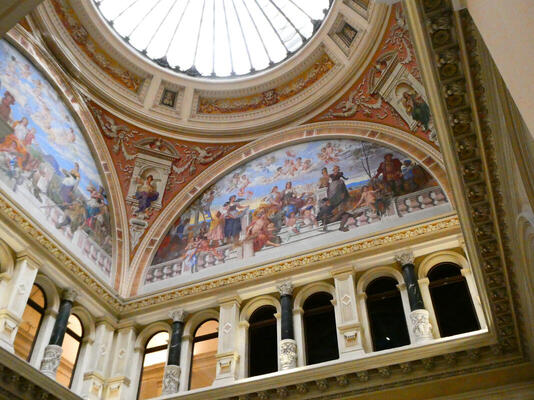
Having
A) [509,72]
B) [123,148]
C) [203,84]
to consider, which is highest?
[203,84]

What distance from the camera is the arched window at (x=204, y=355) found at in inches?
464

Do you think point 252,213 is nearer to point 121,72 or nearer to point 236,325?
point 236,325

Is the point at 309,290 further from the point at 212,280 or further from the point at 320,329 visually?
the point at 212,280

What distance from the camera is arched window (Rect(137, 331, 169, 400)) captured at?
1212 centimetres

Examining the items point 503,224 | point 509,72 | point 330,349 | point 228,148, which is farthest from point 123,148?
point 509,72

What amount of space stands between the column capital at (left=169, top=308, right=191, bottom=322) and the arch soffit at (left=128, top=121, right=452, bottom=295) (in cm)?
179

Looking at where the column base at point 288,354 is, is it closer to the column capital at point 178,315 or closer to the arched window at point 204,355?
the arched window at point 204,355

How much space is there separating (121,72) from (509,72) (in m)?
14.8

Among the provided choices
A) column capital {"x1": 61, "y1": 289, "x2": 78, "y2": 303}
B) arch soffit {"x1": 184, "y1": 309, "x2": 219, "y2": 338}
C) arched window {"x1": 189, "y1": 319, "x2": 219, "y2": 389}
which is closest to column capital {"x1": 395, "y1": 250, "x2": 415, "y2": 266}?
arch soffit {"x1": 184, "y1": 309, "x2": 219, "y2": 338}

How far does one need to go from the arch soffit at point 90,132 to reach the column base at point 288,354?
5376 millimetres

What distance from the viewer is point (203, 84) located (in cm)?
1642

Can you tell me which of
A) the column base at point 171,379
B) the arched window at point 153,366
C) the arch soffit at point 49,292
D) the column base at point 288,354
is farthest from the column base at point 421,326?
the arch soffit at point 49,292

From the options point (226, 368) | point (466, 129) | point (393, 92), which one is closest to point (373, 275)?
point (226, 368)

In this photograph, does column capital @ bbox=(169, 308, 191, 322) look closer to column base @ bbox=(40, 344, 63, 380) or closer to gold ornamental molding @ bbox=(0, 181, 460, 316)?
gold ornamental molding @ bbox=(0, 181, 460, 316)
